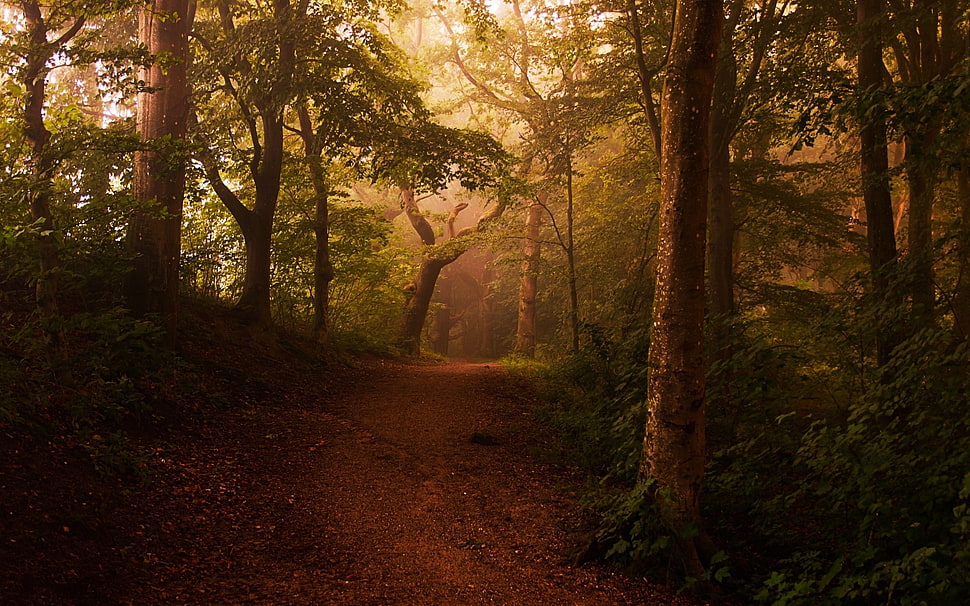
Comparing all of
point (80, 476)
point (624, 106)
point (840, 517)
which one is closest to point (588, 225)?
point (624, 106)

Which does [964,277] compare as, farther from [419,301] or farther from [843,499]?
[419,301]

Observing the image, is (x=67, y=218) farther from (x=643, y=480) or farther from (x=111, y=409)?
(x=643, y=480)

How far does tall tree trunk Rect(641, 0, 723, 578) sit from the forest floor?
2.54ft

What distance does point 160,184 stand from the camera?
796cm

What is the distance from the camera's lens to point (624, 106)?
10969 millimetres

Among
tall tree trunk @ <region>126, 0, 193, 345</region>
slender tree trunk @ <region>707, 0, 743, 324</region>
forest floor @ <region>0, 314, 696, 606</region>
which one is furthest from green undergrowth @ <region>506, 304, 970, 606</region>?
tall tree trunk @ <region>126, 0, 193, 345</region>

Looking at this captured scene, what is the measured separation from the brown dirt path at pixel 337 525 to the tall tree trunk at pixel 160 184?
2009mm

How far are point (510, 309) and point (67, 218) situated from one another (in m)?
23.7

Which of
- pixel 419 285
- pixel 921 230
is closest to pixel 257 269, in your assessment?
pixel 419 285

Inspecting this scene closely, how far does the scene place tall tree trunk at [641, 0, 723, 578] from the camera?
13.9 feet

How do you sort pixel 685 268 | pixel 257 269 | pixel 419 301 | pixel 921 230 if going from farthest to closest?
pixel 419 301 → pixel 257 269 → pixel 921 230 → pixel 685 268

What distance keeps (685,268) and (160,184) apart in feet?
23.2

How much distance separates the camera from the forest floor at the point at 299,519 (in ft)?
12.0

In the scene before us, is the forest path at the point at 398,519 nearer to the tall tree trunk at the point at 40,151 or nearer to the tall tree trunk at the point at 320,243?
the tall tree trunk at the point at 40,151
